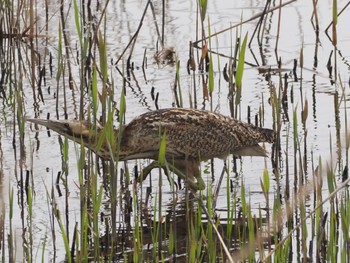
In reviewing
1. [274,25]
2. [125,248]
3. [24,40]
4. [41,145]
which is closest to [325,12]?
[274,25]

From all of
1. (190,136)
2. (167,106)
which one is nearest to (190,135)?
(190,136)

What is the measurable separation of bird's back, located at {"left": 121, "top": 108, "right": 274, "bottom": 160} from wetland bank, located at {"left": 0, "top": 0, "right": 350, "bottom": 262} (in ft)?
0.42

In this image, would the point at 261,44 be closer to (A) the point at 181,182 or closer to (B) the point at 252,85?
(B) the point at 252,85

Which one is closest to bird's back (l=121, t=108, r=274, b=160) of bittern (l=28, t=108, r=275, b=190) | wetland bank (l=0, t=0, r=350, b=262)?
bittern (l=28, t=108, r=275, b=190)

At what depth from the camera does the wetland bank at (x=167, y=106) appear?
552 centimetres

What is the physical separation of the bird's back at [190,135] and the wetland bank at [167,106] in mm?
127

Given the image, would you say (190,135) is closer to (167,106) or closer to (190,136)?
(190,136)

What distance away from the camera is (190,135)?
23.8ft

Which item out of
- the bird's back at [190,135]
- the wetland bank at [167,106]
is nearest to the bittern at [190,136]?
the bird's back at [190,135]

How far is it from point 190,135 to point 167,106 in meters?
1.38

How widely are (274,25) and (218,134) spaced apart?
353cm

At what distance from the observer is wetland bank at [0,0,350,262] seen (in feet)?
18.1

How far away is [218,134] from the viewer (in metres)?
7.21

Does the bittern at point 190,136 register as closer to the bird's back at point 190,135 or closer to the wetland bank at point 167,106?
the bird's back at point 190,135
